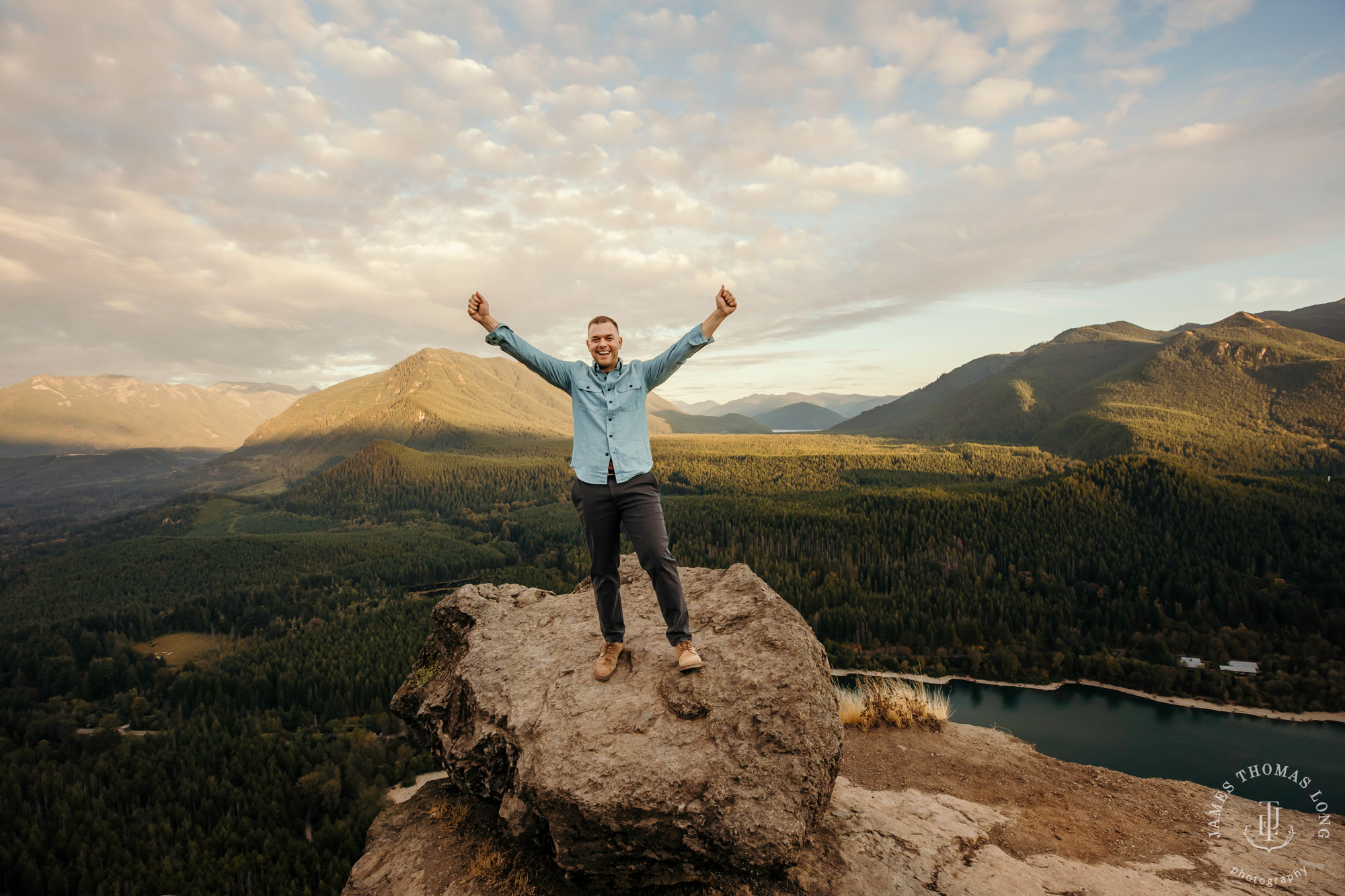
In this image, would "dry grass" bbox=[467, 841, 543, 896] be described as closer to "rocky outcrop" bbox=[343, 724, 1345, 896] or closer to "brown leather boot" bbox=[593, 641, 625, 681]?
"rocky outcrop" bbox=[343, 724, 1345, 896]

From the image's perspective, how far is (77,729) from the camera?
92875 millimetres

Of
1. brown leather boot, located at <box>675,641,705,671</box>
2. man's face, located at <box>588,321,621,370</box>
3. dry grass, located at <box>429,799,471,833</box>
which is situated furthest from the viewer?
dry grass, located at <box>429,799,471,833</box>

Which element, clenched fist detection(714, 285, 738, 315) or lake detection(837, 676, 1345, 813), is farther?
lake detection(837, 676, 1345, 813)

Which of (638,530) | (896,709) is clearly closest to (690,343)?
(638,530)

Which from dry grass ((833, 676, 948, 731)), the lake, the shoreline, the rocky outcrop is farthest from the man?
the lake

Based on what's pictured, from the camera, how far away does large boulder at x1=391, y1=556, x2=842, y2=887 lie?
7.35 m

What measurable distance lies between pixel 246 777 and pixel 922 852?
8739 centimetres

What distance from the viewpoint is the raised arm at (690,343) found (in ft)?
26.5

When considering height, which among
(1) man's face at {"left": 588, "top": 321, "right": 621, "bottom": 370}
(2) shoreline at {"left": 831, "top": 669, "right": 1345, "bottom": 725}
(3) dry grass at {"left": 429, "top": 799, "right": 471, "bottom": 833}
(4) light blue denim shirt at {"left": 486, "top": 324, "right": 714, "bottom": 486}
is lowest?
(2) shoreline at {"left": 831, "top": 669, "right": 1345, "bottom": 725}

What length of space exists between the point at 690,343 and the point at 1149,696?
96.4m

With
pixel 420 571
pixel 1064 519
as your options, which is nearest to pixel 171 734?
pixel 420 571

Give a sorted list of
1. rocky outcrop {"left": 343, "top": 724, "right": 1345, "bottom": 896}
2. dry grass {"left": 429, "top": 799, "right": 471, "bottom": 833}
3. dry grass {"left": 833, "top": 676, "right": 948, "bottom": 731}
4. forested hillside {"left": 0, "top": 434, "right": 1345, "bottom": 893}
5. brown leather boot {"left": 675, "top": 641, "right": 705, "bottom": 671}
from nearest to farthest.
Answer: rocky outcrop {"left": 343, "top": 724, "right": 1345, "bottom": 896}, brown leather boot {"left": 675, "top": 641, "right": 705, "bottom": 671}, dry grass {"left": 429, "top": 799, "right": 471, "bottom": 833}, dry grass {"left": 833, "top": 676, "right": 948, "bottom": 731}, forested hillside {"left": 0, "top": 434, "right": 1345, "bottom": 893}

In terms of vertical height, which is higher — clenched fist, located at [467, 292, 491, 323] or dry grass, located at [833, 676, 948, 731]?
clenched fist, located at [467, 292, 491, 323]

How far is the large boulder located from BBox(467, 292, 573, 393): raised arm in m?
4.71
